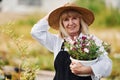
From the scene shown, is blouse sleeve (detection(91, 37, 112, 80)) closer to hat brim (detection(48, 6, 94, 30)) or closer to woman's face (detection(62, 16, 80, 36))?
woman's face (detection(62, 16, 80, 36))

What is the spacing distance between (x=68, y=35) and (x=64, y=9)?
240 mm

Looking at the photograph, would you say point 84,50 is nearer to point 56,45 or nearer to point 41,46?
point 56,45

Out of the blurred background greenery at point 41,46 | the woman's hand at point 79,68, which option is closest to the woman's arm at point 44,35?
the woman's hand at point 79,68

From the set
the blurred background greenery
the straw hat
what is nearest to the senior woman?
the straw hat

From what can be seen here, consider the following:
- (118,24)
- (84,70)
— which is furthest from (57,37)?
(118,24)

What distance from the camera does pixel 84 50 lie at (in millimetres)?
5090

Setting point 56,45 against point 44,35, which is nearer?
point 56,45

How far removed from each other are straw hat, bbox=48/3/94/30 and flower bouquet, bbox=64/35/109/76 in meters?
0.33

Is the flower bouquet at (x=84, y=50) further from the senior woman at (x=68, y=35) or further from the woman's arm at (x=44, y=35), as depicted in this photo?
the woman's arm at (x=44, y=35)

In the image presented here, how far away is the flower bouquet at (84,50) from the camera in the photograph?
5087mm

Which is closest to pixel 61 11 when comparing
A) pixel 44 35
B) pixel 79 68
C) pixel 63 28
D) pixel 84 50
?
pixel 63 28

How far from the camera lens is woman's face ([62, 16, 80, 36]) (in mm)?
5305

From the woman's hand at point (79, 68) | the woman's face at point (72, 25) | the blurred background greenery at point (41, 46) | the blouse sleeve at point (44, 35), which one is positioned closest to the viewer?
the woman's hand at point (79, 68)

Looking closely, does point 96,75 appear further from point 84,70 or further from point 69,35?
point 69,35
